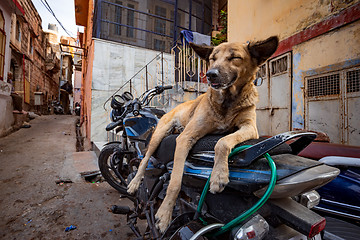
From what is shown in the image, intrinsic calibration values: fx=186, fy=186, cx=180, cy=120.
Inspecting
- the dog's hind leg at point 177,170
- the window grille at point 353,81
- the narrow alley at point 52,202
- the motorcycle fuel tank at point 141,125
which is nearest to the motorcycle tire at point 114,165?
the narrow alley at point 52,202

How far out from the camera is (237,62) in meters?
1.56

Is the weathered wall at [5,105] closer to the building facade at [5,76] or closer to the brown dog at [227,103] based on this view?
the building facade at [5,76]

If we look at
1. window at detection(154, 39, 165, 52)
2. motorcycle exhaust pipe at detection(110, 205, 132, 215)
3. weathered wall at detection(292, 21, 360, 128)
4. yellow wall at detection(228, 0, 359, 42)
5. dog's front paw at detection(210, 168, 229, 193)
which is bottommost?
motorcycle exhaust pipe at detection(110, 205, 132, 215)

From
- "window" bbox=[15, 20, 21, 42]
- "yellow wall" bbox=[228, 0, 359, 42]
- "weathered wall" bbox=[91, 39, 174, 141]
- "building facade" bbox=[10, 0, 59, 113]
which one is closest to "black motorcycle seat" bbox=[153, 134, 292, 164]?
"yellow wall" bbox=[228, 0, 359, 42]

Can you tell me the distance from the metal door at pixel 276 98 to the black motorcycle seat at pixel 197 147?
390 cm

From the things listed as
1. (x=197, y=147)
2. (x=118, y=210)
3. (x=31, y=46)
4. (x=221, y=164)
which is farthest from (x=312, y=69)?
(x=31, y=46)

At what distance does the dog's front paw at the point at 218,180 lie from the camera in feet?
3.38

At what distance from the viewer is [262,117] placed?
214 inches

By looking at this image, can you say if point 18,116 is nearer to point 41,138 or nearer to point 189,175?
point 41,138

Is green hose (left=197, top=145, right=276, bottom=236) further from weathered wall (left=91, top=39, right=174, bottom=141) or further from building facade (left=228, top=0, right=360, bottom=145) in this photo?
weathered wall (left=91, top=39, right=174, bottom=141)

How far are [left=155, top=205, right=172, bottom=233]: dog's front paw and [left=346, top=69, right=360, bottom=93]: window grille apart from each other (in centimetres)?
403

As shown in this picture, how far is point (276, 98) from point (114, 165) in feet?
14.2

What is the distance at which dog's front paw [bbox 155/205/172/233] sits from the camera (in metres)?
1.24

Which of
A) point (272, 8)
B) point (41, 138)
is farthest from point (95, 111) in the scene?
point (272, 8)
